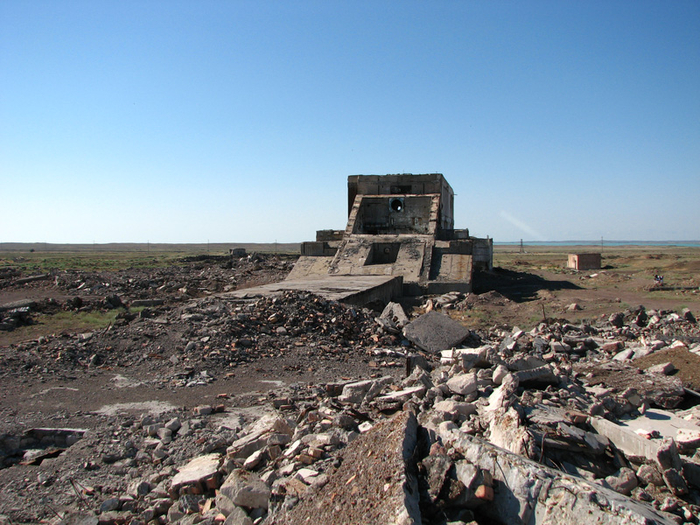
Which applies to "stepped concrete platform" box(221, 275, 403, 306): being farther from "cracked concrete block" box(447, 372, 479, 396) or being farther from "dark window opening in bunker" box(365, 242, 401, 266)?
"cracked concrete block" box(447, 372, 479, 396)

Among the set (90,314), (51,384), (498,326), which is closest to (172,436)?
(51,384)

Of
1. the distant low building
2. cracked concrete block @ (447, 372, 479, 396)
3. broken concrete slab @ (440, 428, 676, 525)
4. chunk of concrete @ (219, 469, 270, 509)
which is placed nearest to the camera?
broken concrete slab @ (440, 428, 676, 525)

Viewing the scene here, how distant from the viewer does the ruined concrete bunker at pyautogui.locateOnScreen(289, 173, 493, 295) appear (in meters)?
13.2

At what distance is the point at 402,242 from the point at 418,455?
1200 cm

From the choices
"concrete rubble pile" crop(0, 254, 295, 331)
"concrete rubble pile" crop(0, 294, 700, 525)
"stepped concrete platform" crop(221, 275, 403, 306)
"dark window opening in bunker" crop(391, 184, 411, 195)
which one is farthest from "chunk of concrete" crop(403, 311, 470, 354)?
"dark window opening in bunker" crop(391, 184, 411, 195)

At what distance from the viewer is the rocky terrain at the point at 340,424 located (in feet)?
8.51

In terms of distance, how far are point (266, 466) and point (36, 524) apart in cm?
152

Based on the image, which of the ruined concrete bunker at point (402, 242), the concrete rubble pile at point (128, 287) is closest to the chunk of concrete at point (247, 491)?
the concrete rubble pile at point (128, 287)

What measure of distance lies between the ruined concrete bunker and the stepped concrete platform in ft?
2.74

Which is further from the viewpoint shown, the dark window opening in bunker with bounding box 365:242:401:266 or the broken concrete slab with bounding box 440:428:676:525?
the dark window opening in bunker with bounding box 365:242:401:266

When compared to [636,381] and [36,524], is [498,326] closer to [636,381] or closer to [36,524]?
[636,381]

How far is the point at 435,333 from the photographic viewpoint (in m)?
7.18

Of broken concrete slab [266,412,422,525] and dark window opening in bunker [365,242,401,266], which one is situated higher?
dark window opening in bunker [365,242,401,266]

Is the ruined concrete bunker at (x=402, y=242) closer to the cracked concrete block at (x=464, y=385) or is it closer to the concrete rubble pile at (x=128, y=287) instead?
the concrete rubble pile at (x=128, y=287)
